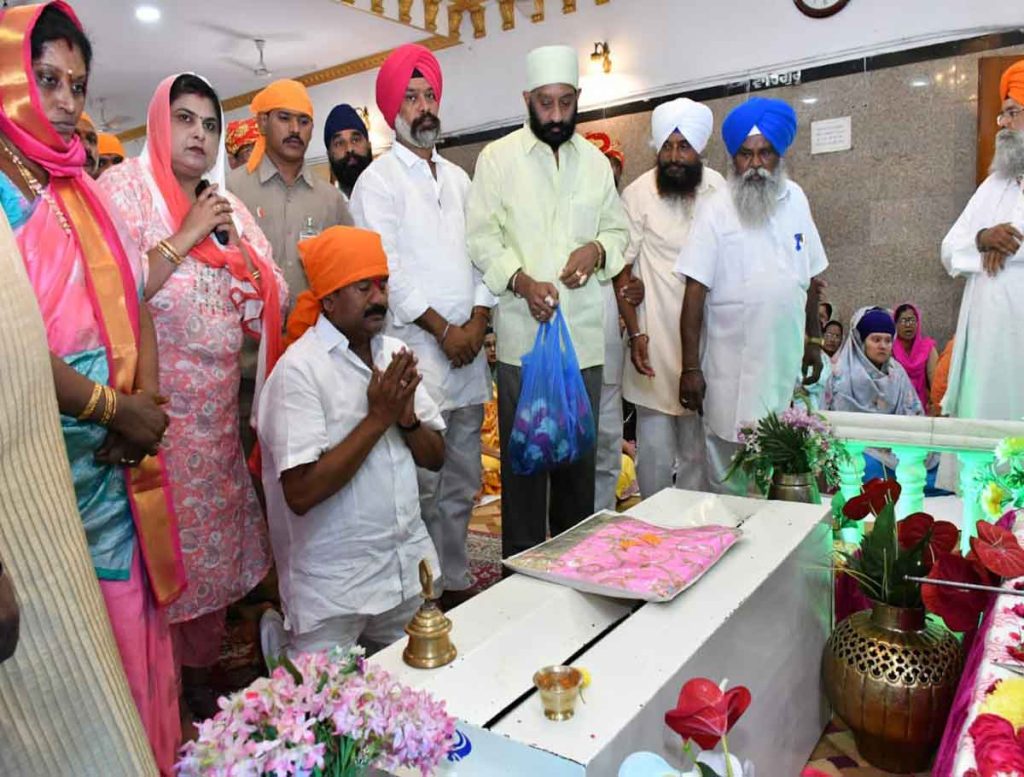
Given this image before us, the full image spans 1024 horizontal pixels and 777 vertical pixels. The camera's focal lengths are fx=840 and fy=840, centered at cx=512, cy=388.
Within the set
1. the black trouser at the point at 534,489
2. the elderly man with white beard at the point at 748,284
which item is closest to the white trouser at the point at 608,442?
the elderly man with white beard at the point at 748,284

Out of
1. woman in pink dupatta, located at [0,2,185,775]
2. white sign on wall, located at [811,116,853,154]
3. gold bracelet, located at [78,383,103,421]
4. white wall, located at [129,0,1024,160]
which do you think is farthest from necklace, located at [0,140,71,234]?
white wall, located at [129,0,1024,160]

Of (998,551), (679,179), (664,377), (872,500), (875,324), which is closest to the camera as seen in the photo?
(998,551)

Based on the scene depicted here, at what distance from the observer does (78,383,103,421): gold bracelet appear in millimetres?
1562

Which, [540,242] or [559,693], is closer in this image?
[559,693]

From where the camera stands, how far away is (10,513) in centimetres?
99

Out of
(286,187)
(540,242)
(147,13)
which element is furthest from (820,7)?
(147,13)

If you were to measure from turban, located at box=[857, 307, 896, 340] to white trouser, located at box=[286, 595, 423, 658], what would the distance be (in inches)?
148

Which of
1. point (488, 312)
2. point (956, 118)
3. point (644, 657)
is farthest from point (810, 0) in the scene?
point (644, 657)

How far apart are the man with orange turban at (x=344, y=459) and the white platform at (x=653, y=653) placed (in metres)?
0.65

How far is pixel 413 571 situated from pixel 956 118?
15.3 feet

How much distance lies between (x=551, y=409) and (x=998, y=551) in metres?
1.59

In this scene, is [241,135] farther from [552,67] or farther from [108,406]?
[108,406]

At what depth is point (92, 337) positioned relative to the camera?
1.61 metres

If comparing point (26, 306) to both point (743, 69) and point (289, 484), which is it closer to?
point (289, 484)
